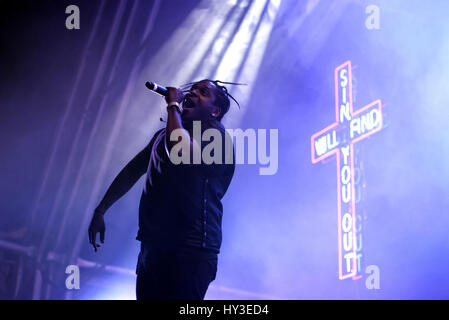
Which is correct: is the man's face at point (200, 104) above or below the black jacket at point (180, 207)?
above

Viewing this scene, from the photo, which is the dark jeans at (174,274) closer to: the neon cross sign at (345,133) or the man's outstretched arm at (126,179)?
the man's outstretched arm at (126,179)

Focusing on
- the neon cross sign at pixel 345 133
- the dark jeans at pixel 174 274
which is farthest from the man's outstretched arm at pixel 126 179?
the neon cross sign at pixel 345 133

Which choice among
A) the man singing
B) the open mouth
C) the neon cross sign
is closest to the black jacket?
the man singing

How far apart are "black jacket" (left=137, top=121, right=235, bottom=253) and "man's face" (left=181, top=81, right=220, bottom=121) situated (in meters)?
0.23

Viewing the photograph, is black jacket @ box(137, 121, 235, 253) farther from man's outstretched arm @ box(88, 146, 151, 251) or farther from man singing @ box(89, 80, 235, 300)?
man's outstretched arm @ box(88, 146, 151, 251)

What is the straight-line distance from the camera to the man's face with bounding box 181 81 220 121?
2.02 metres

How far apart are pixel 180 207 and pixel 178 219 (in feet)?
0.15

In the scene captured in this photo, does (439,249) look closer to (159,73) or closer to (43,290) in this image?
(159,73)

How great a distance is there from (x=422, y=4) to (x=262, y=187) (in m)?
2.36

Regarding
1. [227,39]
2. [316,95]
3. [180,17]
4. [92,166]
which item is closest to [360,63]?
[316,95]

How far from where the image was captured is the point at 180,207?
174 centimetres

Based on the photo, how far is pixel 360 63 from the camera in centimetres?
460

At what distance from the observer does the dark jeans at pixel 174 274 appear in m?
1.68

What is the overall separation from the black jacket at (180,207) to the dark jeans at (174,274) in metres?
0.03
